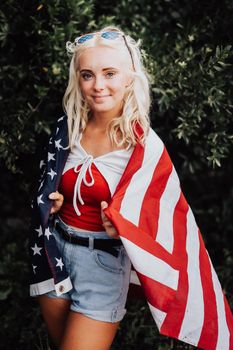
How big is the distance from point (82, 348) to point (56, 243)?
1.64 ft

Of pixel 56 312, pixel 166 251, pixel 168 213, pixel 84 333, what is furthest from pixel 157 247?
pixel 56 312

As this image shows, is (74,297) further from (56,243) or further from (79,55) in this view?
(79,55)

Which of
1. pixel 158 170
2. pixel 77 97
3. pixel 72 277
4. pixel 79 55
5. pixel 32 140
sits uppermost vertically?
pixel 79 55

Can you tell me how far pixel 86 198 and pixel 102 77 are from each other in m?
0.55

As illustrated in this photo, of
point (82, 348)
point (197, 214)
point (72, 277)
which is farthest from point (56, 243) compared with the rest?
point (197, 214)

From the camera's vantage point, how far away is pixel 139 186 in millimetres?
2463

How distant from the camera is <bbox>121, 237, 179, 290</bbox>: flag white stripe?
7.93ft

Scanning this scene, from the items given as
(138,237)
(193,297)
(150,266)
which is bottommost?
(193,297)

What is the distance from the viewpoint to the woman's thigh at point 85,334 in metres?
2.47

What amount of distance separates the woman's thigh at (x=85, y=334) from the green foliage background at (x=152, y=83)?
0.80 metres

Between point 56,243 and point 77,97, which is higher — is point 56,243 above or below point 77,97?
below

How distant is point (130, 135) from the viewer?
8.24 ft

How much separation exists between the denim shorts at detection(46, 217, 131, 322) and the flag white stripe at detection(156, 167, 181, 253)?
0.68 feet

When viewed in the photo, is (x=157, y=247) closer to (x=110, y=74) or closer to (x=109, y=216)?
(x=109, y=216)
